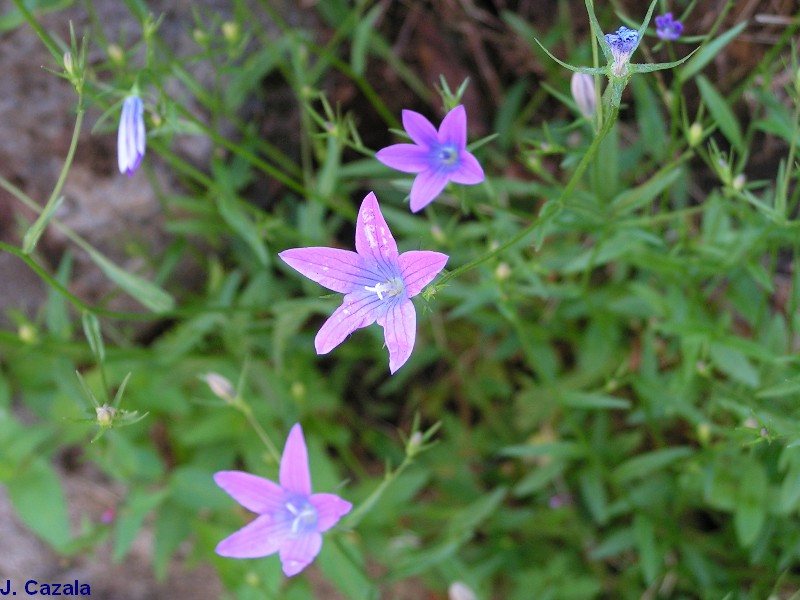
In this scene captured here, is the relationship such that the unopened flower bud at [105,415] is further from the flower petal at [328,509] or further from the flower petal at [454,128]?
the flower petal at [454,128]

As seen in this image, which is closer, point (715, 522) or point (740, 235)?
point (740, 235)

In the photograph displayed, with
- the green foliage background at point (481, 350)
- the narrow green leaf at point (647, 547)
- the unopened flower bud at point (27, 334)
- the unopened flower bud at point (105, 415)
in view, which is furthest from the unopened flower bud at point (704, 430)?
the unopened flower bud at point (27, 334)

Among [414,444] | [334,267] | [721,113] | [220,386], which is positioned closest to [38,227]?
[220,386]

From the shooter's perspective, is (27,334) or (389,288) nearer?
(389,288)

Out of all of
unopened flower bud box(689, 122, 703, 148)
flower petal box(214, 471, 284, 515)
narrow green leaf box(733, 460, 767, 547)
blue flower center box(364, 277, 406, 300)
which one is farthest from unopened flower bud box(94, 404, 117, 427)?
narrow green leaf box(733, 460, 767, 547)

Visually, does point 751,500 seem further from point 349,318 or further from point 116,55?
point 116,55

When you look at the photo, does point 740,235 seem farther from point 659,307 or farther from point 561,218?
point 561,218

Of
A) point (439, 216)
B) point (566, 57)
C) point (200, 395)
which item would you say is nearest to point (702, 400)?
point (439, 216)
